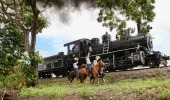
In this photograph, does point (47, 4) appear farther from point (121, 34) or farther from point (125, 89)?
point (125, 89)

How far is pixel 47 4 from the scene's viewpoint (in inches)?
1033

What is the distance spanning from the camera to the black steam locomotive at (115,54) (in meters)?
25.7

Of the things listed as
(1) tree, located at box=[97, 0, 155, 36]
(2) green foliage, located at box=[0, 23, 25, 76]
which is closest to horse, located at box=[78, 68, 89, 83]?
(1) tree, located at box=[97, 0, 155, 36]

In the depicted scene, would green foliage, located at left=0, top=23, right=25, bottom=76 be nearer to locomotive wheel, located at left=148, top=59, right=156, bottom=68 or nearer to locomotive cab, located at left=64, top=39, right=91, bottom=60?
locomotive cab, located at left=64, top=39, right=91, bottom=60

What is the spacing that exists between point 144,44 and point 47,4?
7545 mm

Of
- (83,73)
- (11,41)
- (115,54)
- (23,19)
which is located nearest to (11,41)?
(11,41)

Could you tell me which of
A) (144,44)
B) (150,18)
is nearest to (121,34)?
(150,18)

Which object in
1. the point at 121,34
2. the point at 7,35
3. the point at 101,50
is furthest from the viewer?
the point at 7,35

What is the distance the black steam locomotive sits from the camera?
2570cm

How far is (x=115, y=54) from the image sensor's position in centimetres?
2834

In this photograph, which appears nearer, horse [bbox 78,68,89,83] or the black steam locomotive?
horse [bbox 78,68,89,83]

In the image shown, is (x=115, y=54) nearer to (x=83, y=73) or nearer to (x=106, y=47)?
(x=106, y=47)

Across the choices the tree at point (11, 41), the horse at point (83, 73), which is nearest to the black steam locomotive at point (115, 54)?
the tree at point (11, 41)

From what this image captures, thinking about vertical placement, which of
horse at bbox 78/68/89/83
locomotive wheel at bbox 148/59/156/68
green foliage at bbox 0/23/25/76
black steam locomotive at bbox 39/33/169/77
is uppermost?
green foliage at bbox 0/23/25/76
